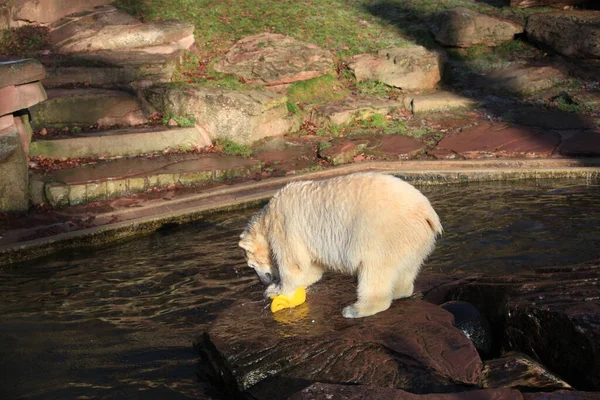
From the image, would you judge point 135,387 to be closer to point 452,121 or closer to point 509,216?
point 509,216

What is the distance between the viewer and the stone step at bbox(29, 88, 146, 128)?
12.6 metres

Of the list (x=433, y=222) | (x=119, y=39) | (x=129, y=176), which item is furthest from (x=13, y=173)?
(x=433, y=222)

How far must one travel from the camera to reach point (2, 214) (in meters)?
10.1

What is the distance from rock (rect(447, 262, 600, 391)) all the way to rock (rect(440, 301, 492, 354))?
0.41ft

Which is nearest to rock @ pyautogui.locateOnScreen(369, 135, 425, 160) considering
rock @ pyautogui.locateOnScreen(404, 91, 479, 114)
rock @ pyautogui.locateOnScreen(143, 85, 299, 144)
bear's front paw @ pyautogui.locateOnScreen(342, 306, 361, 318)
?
rock @ pyautogui.locateOnScreen(404, 91, 479, 114)

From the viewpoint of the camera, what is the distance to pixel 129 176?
1107 cm

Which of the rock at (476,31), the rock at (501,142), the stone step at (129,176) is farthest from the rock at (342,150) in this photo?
the rock at (476,31)

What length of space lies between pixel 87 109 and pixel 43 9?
3.81 m

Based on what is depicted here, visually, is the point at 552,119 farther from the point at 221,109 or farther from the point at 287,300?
the point at 287,300

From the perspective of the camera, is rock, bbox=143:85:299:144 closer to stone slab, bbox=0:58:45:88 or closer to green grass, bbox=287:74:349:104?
green grass, bbox=287:74:349:104

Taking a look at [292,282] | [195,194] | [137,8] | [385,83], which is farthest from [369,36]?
[292,282]

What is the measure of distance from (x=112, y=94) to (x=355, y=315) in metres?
8.70

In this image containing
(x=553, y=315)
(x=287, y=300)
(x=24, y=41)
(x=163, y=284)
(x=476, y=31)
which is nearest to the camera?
(x=553, y=315)

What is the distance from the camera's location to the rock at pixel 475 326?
5938mm
